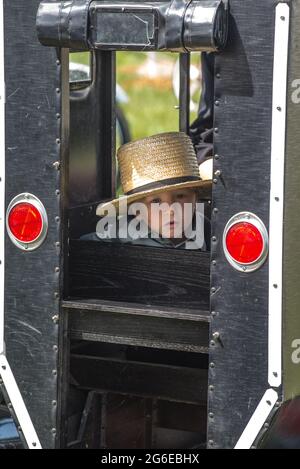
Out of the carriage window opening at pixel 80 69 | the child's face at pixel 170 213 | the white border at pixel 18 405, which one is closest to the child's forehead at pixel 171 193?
the child's face at pixel 170 213

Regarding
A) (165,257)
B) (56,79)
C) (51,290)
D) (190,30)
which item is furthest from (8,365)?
(190,30)

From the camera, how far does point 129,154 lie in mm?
3367

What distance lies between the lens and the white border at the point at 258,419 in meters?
2.89

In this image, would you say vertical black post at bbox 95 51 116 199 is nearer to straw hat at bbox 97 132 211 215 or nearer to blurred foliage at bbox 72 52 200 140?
straw hat at bbox 97 132 211 215

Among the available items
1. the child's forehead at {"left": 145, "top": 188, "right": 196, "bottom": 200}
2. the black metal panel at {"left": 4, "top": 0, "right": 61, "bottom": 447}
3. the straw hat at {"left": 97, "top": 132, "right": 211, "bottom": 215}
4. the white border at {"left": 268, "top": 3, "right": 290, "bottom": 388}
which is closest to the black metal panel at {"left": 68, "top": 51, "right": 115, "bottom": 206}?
the straw hat at {"left": 97, "top": 132, "right": 211, "bottom": 215}

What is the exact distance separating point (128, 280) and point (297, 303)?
1.70ft

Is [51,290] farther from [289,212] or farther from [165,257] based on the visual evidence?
[289,212]

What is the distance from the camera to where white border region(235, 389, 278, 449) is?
2.89 meters

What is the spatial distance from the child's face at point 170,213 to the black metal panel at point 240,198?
0.40 m

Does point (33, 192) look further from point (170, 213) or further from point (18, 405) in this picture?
point (18, 405)

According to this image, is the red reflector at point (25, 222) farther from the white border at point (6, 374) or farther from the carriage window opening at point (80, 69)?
the carriage window opening at point (80, 69)

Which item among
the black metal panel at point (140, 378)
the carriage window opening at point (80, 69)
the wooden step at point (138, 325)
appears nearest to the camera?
the wooden step at point (138, 325)

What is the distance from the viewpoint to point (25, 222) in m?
3.11

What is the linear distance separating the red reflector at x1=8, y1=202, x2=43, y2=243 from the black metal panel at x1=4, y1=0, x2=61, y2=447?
3cm
